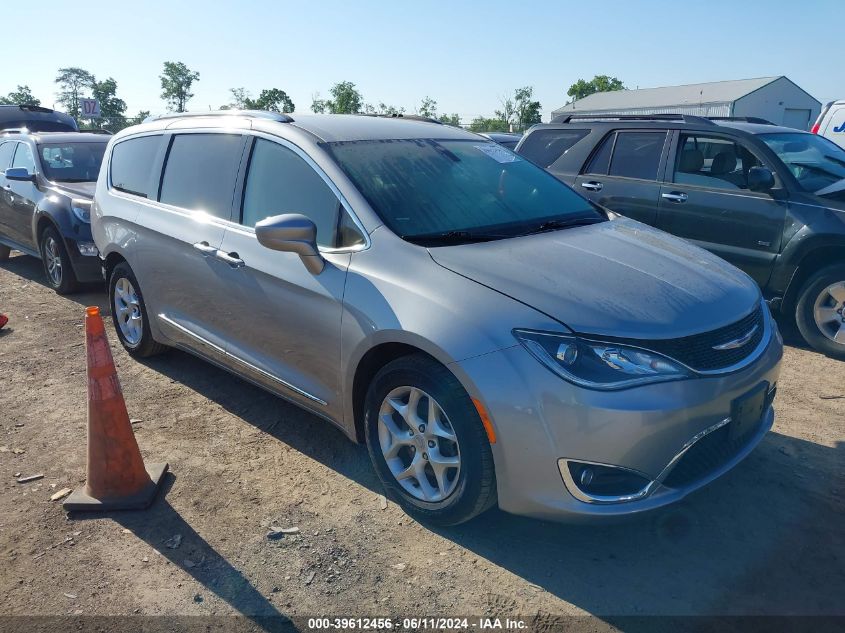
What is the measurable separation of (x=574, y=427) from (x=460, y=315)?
2.07ft

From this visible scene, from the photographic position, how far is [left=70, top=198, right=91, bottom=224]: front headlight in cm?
727

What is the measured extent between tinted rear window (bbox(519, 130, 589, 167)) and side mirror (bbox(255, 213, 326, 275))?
178 inches

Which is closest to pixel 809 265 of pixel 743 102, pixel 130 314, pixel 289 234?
pixel 289 234

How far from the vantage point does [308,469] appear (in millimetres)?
3717

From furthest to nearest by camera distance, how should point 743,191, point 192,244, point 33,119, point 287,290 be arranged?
point 33,119, point 743,191, point 192,244, point 287,290

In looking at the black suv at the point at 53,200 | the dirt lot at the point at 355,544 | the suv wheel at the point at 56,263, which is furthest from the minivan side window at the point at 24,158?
the dirt lot at the point at 355,544

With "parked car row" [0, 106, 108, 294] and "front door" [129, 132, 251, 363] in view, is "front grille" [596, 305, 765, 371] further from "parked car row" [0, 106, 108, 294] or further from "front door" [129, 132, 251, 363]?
"parked car row" [0, 106, 108, 294]

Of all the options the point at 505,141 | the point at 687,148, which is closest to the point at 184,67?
the point at 505,141

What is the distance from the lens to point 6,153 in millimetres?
8898

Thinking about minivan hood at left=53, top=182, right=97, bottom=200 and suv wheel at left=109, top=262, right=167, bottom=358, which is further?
minivan hood at left=53, top=182, right=97, bottom=200

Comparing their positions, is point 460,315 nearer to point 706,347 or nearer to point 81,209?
point 706,347

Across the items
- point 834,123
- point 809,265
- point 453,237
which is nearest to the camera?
point 453,237

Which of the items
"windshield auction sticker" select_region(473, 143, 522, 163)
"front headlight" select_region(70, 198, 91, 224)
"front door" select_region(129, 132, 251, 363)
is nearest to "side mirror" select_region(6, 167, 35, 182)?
"front headlight" select_region(70, 198, 91, 224)

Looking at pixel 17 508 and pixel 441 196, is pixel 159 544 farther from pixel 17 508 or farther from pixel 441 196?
pixel 441 196
